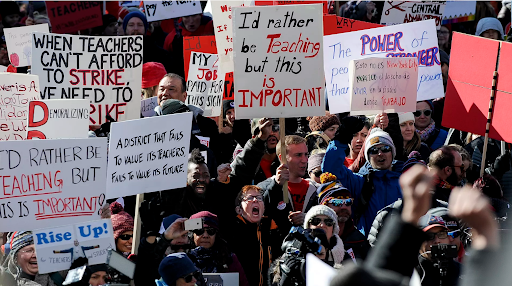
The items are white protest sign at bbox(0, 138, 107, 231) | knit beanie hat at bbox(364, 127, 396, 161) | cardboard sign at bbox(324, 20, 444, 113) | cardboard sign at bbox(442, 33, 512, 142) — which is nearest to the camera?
white protest sign at bbox(0, 138, 107, 231)

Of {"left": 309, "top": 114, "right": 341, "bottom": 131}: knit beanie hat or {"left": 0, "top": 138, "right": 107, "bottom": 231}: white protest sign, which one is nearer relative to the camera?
{"left": 0, "top": 138, "right": 107, "bottom": 231}: white protest sign

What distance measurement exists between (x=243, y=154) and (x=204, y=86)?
2376mm

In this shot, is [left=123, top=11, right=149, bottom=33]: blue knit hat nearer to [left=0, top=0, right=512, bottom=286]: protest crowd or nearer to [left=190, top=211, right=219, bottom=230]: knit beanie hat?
[left=0, top=0, right=512, bottom=286]: protest crowd

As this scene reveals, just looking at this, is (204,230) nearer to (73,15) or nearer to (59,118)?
(59,118)

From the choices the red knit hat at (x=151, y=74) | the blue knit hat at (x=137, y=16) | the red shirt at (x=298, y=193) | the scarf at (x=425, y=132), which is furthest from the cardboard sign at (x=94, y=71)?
the blue knit hat at (x=137, y=16)

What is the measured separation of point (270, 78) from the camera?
22.7 feet

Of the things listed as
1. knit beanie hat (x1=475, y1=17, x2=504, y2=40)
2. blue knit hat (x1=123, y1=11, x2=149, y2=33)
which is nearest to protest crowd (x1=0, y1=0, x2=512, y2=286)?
blue knit hat (x1=123, y1=11, x2=149, y2=33)

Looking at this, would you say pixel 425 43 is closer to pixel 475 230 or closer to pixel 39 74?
pixel 39 74

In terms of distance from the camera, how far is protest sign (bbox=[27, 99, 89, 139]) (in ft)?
22.0

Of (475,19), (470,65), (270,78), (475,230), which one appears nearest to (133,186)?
(270,78)

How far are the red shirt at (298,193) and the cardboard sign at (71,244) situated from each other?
1899 millimetres

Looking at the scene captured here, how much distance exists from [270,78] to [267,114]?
0.31m

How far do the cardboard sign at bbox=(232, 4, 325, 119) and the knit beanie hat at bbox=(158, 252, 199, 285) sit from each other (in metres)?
1.82

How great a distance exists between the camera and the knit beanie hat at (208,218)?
604cm
